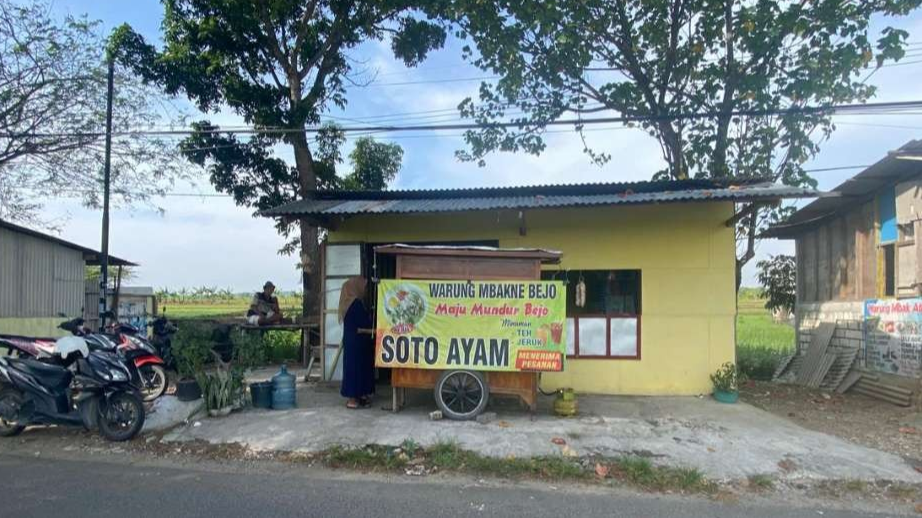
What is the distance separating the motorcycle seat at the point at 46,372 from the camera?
Result: 6527 millimetres

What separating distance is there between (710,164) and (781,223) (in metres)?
1.92

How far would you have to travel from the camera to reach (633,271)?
8.87 meters

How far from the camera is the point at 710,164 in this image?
12602 millimetres

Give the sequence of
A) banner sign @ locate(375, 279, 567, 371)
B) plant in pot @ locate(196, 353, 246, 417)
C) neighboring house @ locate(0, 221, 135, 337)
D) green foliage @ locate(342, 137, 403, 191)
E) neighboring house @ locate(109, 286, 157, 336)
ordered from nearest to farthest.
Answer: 1. banner sign @ locate(375, 279, 567, 371)
2. plant in pot @ locate(196, 353, 246, 417)
3. neighboring house @ locate(0, 221, 135, 337)
4. neighboring house @ locate(109, 286, 157, 336)
5. green foliage @ locate(342, 137, 403, 191)

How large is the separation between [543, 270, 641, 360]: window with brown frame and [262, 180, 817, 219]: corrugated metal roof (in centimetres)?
128

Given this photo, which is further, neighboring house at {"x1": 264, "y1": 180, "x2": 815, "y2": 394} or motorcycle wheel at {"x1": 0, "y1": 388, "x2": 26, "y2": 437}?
Result: neighboring house at {"x1": 264, "y1": 180, "x2": 815, "y2": 394}

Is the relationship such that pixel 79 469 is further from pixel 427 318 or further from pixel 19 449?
pixel 427 318

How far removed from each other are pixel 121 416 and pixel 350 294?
2.99m

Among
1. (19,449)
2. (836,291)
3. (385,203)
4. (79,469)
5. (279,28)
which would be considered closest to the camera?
(79,469)

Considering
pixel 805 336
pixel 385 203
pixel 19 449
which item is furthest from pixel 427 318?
pixel 805 336

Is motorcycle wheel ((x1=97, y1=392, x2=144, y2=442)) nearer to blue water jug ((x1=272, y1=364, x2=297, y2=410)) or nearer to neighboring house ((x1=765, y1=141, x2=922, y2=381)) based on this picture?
blue water jug ((x1=272, y1=364, x2=297, y2=410))

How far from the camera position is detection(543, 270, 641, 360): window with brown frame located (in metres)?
8.77

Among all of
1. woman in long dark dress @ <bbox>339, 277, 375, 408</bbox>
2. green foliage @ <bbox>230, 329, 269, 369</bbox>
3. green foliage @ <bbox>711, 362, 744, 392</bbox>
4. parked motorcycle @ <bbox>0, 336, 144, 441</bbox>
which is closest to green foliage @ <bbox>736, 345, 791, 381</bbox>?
green foliage @ <bbox>711, 362, 744, 392</bbox>

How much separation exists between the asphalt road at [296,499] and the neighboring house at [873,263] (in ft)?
17.5
